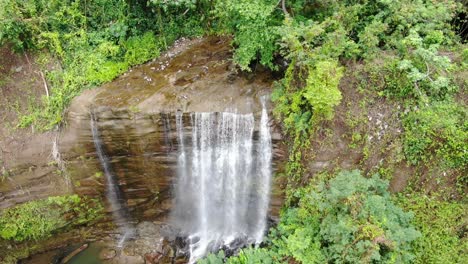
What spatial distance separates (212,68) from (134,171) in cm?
315

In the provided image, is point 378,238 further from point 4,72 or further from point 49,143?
point 4,72

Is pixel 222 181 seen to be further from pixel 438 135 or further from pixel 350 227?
pixel 438 135

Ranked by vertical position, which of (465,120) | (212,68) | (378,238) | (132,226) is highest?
(212,68)

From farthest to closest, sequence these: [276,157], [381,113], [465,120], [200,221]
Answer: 1. [200,221]
2. [276,157]
3. [381,113]
4. [465,120]

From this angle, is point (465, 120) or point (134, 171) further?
point (134, 171)

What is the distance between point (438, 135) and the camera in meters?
6.81

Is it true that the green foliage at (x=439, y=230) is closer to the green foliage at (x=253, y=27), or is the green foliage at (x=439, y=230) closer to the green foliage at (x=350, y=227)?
the green foliage at (x=350, y=227)

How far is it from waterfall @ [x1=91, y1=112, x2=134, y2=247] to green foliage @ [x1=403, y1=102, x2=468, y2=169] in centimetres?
652

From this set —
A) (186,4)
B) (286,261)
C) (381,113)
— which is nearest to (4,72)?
(186,4)

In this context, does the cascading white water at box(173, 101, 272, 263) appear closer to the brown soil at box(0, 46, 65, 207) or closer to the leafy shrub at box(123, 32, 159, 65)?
the leafy shrub at box(123, 32, 159, 65)

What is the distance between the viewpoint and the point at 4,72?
9039 mm

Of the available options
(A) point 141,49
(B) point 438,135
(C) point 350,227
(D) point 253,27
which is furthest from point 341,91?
(A) point 141,49

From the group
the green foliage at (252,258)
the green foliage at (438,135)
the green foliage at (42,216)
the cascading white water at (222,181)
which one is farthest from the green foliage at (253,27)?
the green foliage at (42,216)

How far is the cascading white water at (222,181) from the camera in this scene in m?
8.00
